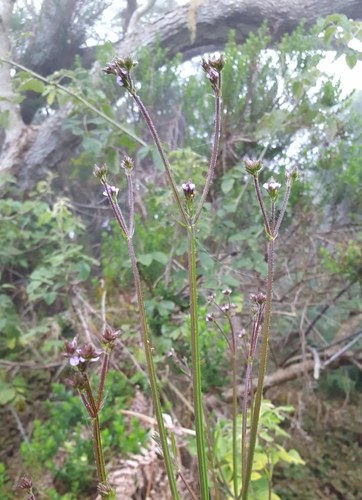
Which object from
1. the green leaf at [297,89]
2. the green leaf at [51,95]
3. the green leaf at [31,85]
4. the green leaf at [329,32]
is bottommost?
the green leaf at [297,89]

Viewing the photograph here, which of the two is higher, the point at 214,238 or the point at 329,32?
the point at 329,32

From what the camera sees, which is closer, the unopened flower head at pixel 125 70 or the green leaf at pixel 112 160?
the unopened flower head at pixel 125 70

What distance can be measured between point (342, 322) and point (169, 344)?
0.77 metres

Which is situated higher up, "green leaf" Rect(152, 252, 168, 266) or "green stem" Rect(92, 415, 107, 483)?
"green stem" Rect(92, 415, 107, 483)

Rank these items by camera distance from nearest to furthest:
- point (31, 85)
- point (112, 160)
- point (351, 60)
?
point (351, 60), point (31, 85), point (112, 160)

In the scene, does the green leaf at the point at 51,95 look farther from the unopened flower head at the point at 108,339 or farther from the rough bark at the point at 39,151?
the unopened flower head at the point at 108,339

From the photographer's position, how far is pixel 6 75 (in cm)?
219

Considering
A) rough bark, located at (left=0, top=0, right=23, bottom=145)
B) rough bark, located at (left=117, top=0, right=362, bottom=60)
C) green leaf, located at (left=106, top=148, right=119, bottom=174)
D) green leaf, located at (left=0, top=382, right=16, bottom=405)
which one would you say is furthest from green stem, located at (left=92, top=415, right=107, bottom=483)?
rough bark, located at (left=117, top=0, right=362, bottom=60)

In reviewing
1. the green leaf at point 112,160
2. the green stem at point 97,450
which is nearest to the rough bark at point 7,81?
the green leaf at point 112,160

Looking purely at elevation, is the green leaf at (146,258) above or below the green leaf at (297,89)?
below

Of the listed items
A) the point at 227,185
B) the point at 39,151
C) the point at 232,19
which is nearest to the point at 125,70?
the point at 227,185

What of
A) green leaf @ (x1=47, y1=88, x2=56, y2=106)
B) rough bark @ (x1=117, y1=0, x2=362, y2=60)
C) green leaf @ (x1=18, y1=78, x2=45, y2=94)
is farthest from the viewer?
rough bark @ (x1=117, y1=0, x2=362, y2=60)

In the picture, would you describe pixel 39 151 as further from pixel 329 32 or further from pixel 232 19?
pixel 329 32

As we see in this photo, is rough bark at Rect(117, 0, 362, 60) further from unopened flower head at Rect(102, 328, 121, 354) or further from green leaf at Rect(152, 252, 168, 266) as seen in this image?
unopened flower head at Rect(102, 328, 121, 354)
